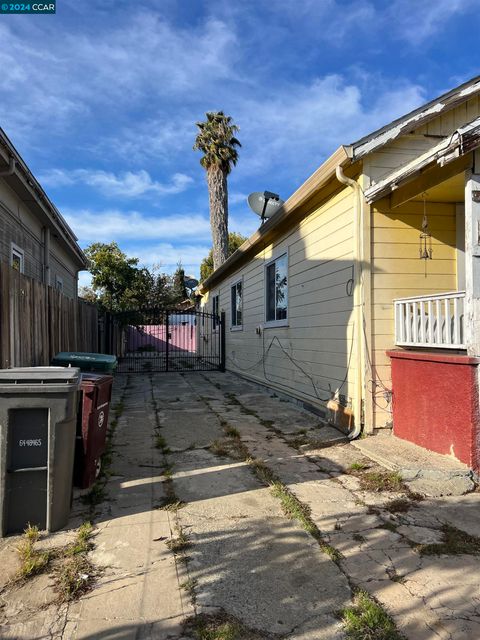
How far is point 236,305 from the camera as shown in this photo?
13.4 metres

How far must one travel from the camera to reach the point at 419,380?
490 cm

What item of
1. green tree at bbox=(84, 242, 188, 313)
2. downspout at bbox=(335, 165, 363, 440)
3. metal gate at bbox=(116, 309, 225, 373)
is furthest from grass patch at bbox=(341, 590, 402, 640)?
green tree at bbox=(84, 242, 188, 313)

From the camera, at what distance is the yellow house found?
14.4 feet

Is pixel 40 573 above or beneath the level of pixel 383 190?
beneath

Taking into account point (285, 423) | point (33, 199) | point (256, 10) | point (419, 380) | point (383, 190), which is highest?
point (256, 10)

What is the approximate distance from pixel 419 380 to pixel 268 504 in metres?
2.30

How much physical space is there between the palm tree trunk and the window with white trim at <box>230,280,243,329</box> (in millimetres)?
5885

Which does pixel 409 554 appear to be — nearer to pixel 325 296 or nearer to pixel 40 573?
pixel 40 573

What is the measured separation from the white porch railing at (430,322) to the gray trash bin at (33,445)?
3616 mm

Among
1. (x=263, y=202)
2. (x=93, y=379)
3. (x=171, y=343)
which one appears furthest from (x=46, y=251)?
(x=171, y=343)

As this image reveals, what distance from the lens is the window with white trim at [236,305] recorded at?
12.7m

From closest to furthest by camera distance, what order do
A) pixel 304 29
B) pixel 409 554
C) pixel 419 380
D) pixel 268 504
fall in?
1. pixel 409 554
2. pixel 268 504
3. pixel 419 380
4. pixel 304 29

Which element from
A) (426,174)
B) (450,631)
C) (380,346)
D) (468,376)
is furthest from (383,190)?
(450,631)

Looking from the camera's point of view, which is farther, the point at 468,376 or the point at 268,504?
the point at 468,376
